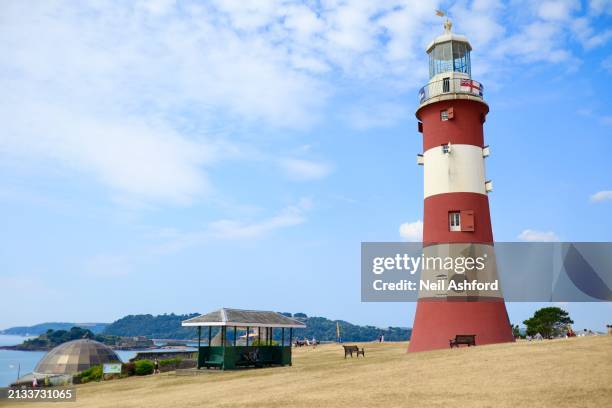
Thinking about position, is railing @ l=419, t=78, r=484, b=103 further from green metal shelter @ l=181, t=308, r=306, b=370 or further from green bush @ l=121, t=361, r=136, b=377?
green bush @ l=121, t=361, r=136, b=377

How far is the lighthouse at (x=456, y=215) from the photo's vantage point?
26141 millimetres

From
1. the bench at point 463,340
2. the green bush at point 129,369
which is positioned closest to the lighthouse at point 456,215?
the bench at point 463,340

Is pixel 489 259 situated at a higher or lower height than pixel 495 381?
higher

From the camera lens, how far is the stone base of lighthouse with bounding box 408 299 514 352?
25781 millimetres

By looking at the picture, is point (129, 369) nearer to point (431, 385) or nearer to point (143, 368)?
point (143, 368)

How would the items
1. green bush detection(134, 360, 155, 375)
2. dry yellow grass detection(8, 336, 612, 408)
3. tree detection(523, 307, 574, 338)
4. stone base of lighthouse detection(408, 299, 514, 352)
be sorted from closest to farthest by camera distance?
dry yellow grass detection(8, 336, 612, 408), stone base of lighthouse detection(408, 299, 514, 352), green bush detection(134, 360, 155, 375), tree detection(523, 307, 574, 338)

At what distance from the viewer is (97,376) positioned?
101 feet

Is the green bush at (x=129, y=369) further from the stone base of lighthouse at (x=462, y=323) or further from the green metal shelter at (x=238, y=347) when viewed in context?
the stone base of lighthouse at (x=462, y=323)

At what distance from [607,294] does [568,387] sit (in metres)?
28.5

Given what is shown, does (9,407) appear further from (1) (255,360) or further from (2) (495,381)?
(2) (495,381)

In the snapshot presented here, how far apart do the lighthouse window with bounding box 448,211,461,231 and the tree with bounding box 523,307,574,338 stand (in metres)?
31.9

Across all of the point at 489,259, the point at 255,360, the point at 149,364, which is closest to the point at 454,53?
the point at 489,259

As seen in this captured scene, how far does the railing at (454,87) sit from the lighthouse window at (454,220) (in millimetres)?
6476

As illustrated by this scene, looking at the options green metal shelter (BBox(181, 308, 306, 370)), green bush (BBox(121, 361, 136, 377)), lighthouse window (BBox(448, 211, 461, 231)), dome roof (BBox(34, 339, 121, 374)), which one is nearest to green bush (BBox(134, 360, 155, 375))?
green bush (BBox(121, 361, 136, 377))
